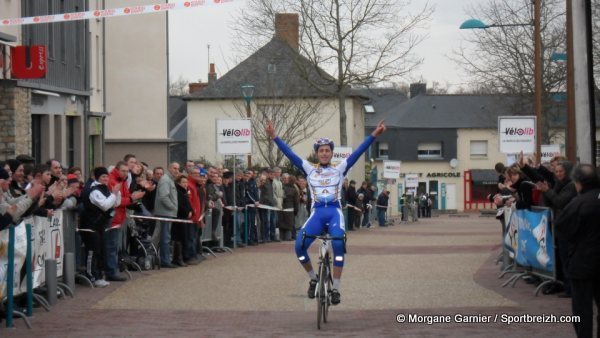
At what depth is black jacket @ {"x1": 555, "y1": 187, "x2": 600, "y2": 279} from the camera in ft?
33.2

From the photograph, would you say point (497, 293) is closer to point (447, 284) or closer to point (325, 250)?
point (447, 284)

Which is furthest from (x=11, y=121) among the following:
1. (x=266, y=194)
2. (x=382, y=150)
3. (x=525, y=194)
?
(x=382, y=150)

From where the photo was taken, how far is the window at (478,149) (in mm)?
93812

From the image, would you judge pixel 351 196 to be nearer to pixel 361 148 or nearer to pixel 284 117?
pixel 284 117

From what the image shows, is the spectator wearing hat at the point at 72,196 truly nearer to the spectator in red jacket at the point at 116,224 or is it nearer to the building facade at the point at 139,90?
the spectator in red jacket at the point at 116,224

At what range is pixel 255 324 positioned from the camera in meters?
12.6

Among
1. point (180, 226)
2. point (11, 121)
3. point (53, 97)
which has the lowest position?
point (180, 226)

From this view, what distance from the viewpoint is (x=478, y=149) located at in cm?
9444

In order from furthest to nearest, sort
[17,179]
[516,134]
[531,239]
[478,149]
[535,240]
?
[478,149], [516,134], [531,239], [535,240], [17,179]

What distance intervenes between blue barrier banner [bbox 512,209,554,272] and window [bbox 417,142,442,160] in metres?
77.6

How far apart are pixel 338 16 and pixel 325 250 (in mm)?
38756

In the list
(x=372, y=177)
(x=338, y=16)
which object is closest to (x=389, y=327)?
(x=338, y=16)

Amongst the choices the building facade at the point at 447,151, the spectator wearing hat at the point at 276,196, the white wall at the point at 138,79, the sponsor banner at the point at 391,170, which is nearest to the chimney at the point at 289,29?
the white wall at the point at 138,79

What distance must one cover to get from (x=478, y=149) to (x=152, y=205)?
75.6 meters
